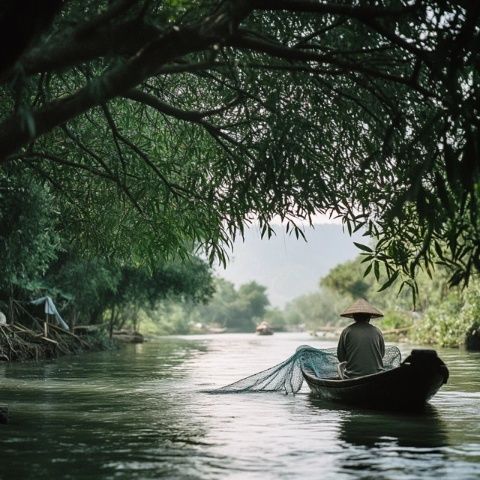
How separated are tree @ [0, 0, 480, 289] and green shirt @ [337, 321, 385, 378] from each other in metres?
2.41

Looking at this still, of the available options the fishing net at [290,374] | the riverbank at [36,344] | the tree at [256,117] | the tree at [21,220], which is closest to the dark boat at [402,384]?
the tree at [256,117]

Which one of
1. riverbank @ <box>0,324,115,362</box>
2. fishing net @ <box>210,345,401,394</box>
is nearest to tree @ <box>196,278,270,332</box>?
riverbank @ <box>0,324,115,362</box>

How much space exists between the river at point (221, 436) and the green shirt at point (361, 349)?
83 centimetres

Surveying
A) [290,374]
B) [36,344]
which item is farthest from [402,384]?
[36,344]

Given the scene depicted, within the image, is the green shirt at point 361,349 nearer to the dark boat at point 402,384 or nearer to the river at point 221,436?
the dark boat at point 402,384

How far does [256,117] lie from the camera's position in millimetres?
11188

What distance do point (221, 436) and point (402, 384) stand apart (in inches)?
137

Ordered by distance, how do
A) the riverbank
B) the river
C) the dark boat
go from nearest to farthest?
1. the river
2. the dark boat
3. the riverbank

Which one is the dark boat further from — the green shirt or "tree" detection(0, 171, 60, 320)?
"tree" detection(0, 171, 60, 320)

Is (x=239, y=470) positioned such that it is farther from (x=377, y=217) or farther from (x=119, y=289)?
(x=119, y=289)

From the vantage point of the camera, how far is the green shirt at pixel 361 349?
14094 mm

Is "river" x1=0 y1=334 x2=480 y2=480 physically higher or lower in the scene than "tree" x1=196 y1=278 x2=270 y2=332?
Result: lower

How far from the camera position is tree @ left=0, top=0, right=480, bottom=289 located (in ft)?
24.2

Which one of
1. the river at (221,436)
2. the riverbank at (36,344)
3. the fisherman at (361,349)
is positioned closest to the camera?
the river at (221,436)
